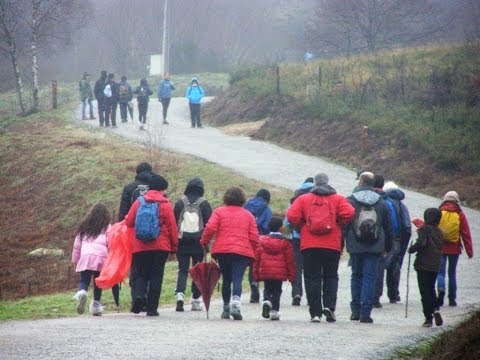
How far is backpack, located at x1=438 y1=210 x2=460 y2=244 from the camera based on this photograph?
55.0ft

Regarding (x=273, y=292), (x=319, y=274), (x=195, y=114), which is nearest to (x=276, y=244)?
(x=273, y=292)

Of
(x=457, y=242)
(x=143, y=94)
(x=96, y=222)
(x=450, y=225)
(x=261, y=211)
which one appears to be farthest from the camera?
(x=143, y=94)

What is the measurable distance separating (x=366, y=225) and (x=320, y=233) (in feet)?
2.28

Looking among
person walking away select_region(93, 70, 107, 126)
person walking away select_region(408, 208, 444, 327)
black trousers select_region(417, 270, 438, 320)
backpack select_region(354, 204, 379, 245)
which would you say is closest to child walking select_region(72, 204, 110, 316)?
backpack select_region(354, 204, 379, 245)

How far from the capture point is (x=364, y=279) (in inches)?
568

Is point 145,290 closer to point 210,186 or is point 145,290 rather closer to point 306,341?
point 306,341

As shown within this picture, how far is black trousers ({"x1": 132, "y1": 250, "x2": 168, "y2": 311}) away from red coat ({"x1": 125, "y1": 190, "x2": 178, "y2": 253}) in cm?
9

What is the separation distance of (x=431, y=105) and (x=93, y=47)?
55.9 meters

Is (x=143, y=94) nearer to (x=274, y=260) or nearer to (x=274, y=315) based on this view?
(x=274, y=260)

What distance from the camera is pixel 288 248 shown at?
14.7 metres

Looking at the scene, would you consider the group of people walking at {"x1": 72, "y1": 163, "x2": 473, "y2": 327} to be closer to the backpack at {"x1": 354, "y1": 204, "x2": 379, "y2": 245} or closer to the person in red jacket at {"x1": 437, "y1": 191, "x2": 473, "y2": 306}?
the backpack at {"x1": 354, "y1": 204, "x2": 379, "y2": 245}

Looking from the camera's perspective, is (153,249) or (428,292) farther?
(153,249)

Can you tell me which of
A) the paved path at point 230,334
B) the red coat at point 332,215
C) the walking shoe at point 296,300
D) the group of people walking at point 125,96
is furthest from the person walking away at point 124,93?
the red coat at point 332,215

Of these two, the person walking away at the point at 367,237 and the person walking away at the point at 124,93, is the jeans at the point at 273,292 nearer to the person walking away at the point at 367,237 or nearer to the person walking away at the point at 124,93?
the person walking away at the point at 367,237
